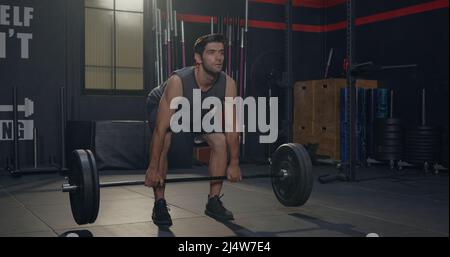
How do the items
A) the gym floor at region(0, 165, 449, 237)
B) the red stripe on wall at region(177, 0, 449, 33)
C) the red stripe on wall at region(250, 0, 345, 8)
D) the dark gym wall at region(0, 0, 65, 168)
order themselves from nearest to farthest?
1. the gym floor at region(0, 165, 449, 237)
2. the dark gym wall at region(0, 0, 65, 168)
3. the red stripe on wall at region(177, 0, 449, 33)
4. the red stripe on wall at region(250, 0, 345, 8)

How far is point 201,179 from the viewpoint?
8.48 ft

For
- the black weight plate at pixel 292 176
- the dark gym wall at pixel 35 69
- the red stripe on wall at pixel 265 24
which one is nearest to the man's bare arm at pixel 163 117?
the black weight plate at pixel 292 176

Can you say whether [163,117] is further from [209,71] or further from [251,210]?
[251,210]

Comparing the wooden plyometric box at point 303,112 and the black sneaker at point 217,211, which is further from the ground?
the wooden plyometric box at point 303,112

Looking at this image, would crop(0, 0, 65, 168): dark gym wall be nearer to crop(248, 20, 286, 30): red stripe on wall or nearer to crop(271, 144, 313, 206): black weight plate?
crop(248, 20, 286, 30): red stripe on wall

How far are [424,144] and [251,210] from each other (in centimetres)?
281

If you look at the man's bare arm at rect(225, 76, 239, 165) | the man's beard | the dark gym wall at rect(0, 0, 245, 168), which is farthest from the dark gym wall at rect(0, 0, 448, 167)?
the man's beard

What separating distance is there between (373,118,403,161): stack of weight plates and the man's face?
128 inches

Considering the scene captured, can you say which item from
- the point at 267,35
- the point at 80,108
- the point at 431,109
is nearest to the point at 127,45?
the point at 80,108

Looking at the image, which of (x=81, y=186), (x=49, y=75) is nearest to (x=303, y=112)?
(x=49, y=75)

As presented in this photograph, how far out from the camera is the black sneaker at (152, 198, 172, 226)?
254cm

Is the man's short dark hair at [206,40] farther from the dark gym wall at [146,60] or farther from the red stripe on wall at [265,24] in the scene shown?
the red stripe on wall at [265,24]

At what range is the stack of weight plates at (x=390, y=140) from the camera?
5.31 m

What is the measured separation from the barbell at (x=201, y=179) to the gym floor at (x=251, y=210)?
11cm
